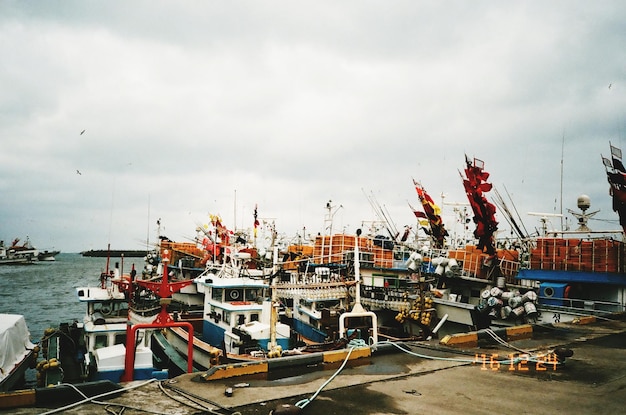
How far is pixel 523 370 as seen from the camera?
942cm

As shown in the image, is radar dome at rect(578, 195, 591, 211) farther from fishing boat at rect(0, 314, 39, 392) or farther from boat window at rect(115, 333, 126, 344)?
fishing boat at rect(0, 314, 39, 392)

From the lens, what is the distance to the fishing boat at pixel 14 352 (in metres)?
16.1

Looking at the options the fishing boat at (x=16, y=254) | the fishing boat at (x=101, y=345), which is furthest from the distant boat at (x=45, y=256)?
the fishing boat at (x=101, y=345)

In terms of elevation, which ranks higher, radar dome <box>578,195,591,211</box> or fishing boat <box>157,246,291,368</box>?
radar dome <box>578,195,591,211</box>

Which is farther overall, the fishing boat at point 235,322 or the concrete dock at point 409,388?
the fishing boat at point 235,322

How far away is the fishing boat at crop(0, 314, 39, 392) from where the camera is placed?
52.7 feet

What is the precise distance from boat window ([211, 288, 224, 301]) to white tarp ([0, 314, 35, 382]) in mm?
8534

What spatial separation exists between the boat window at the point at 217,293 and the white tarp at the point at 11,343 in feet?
28.0

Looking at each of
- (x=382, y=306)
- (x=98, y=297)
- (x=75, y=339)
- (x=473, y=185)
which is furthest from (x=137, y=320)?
(x=473, y=185)

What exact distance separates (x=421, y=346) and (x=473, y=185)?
58.7 ft

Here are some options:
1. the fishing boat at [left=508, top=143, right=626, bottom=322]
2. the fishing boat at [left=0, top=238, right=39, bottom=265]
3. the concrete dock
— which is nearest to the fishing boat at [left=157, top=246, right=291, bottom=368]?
the concrete dock

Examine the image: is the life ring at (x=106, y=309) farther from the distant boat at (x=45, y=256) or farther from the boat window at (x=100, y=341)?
the distant boat at (x=45, y=256)

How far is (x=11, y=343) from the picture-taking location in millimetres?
17188

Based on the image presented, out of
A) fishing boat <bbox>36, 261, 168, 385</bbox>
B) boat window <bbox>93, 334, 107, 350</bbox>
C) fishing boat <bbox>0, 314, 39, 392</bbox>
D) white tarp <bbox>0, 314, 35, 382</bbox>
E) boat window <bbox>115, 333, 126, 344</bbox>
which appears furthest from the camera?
boat window <bbox>115, 333, 126, 344</bbox>
